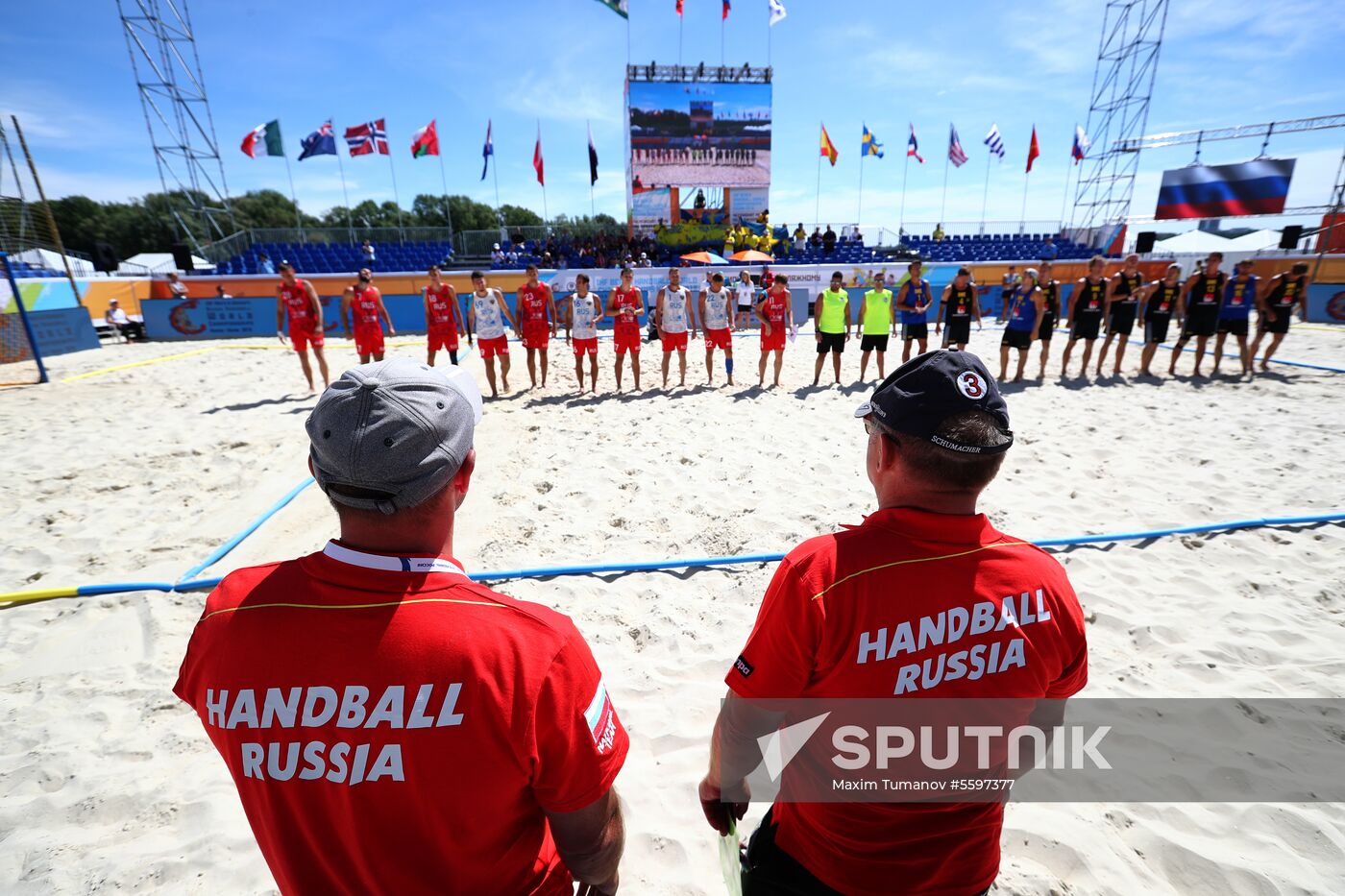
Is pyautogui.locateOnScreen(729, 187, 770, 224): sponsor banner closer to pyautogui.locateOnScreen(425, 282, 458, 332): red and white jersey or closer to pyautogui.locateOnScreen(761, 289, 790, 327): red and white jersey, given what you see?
pyautogui.locateOnScreen(761, 289, 790, 327): red and white jersey

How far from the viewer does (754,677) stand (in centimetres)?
130

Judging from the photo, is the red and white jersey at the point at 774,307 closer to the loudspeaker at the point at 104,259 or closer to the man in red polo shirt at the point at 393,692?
the man in red polo shirt at the point at 393,692

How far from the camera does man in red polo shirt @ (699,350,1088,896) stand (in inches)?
47.0

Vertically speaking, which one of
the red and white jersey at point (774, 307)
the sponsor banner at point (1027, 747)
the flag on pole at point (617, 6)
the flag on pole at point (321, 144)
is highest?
the flag on pole at point (617, 6)

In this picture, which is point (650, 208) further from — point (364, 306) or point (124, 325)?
point (364, 306)

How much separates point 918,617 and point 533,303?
8.53 meters

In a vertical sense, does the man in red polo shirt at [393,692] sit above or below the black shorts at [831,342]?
above

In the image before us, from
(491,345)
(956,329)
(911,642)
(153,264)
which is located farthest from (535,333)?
(153,264)

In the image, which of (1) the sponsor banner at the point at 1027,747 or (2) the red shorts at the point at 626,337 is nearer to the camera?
(1) the sponsor banner at the point at 1027,747

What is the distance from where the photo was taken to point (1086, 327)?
29.7 feet

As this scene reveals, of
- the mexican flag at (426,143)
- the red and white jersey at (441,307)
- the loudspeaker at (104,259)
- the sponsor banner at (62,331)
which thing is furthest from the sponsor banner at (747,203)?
the loudspeaker at (104,259)

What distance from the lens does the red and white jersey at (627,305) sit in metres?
8.84

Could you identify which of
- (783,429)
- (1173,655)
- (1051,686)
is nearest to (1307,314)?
(783,429)

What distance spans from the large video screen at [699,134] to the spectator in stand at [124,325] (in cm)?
1961
